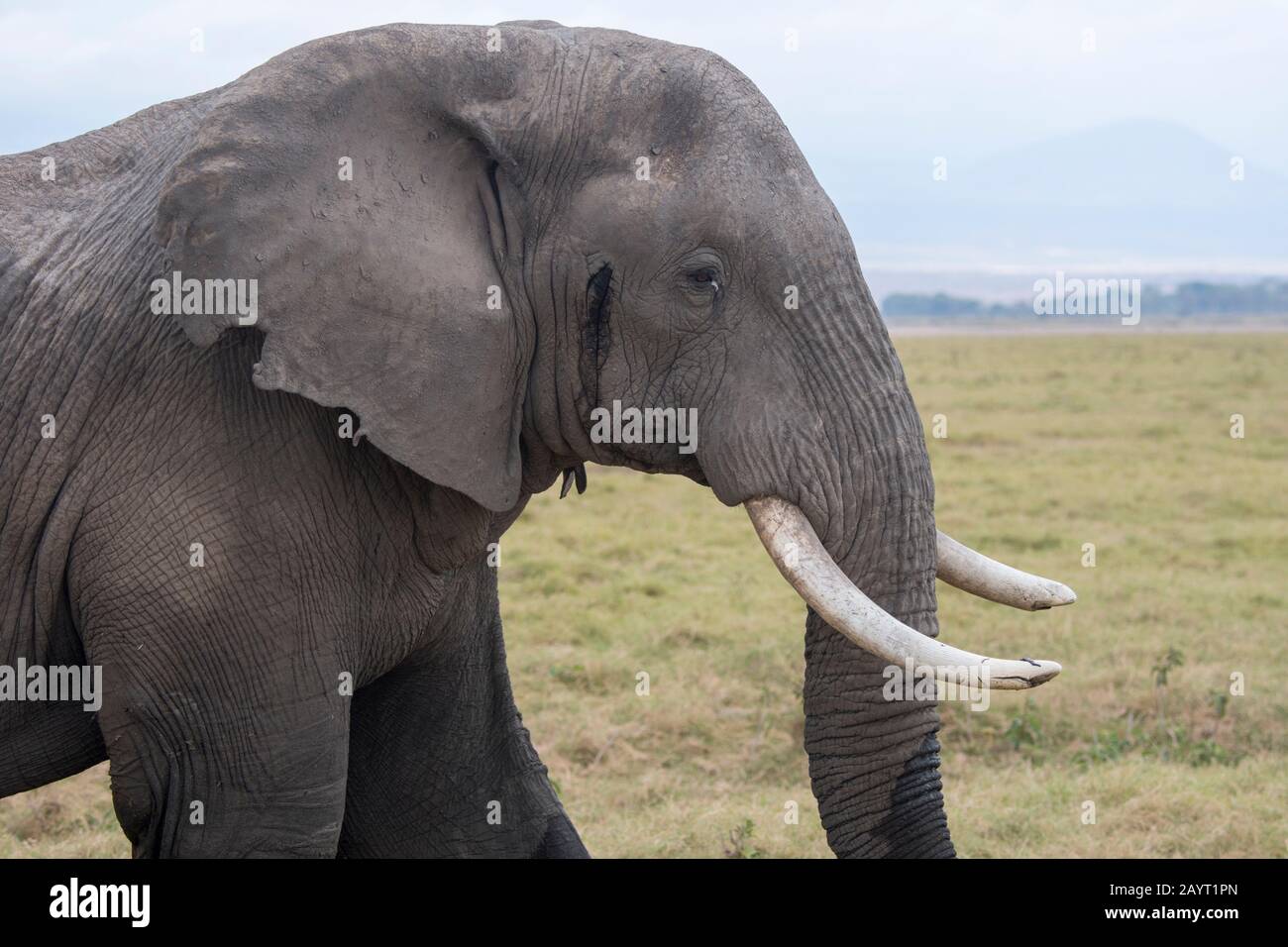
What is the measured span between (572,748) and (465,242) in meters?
3.80

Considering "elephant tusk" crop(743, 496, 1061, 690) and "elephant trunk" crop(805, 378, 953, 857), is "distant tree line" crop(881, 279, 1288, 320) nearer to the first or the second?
"elephant trunk" crop(805, 378, 953, 857)

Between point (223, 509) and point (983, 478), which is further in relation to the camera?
point (983, 478)

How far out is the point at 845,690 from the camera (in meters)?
3.70

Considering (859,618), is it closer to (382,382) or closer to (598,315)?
(598,315)

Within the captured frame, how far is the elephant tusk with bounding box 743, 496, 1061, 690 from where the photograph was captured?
3.20 metres

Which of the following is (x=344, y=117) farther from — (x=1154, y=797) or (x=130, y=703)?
(x=1154, y=797)

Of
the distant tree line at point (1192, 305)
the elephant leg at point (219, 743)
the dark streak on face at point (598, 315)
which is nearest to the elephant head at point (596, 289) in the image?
the dark streak on face at point (598, 315)

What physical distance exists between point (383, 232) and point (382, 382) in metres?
0.31

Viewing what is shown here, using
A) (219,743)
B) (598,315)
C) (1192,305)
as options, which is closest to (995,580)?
(598,315)

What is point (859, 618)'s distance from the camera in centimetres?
336

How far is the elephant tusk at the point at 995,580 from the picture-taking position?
364 centimetres

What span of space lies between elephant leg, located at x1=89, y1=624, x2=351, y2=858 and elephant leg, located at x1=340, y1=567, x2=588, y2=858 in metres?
0.62

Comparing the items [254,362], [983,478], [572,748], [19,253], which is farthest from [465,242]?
[983,478]

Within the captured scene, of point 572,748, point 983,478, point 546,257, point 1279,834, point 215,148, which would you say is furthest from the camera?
point 983,478
